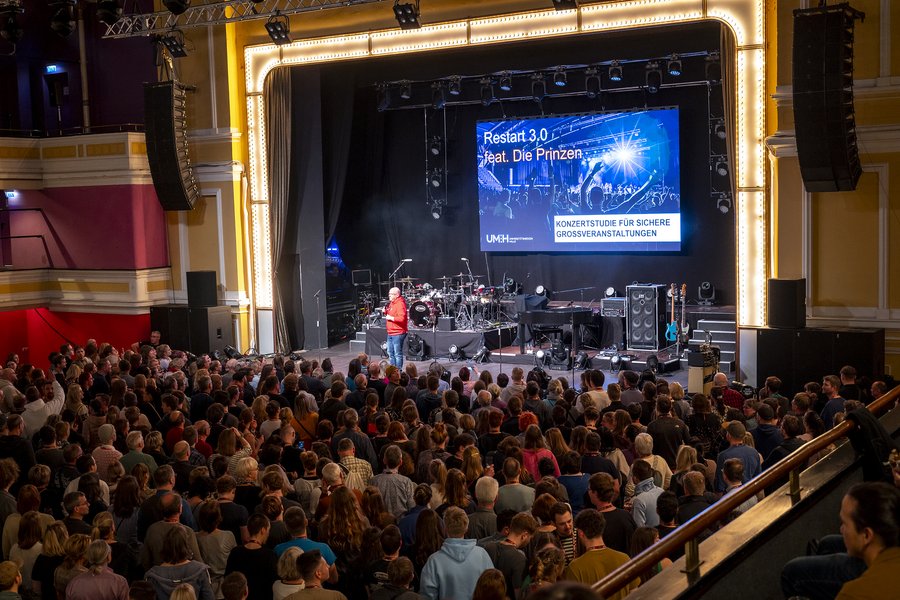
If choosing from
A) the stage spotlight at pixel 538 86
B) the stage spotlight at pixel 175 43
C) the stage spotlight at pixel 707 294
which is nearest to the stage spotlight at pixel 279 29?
the stage spotlight at pixel 175 43

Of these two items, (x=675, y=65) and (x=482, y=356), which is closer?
(x=675, y=65)

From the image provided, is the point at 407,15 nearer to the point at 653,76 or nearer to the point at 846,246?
the point at 653,76

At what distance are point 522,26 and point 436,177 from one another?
521cm

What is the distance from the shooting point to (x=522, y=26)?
44.7ft

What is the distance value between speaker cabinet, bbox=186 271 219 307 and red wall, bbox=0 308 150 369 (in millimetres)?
1129

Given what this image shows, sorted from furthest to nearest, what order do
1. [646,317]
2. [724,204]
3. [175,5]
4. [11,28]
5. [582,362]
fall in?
[724,204], [646,317], [582,362], [11,28], [175,5]

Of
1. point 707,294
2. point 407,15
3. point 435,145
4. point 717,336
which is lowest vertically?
point 717,336

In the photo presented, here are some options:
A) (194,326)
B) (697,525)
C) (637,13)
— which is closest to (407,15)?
(637,13)

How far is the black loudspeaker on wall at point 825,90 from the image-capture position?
10.4m

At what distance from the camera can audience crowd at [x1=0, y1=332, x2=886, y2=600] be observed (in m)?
4.76

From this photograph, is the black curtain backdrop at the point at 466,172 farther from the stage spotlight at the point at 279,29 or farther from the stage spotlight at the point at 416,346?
the stage spotlight at the point at 416,346

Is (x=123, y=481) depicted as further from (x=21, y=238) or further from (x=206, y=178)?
(x=21, y=238)

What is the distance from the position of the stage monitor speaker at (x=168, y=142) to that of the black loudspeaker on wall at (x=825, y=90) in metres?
9.24

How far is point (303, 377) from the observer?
33.0 feet
